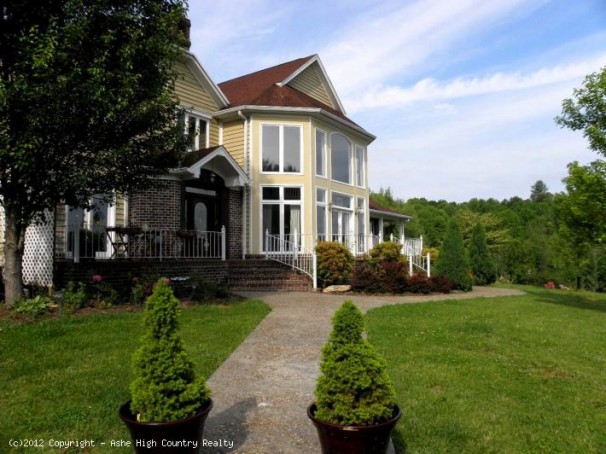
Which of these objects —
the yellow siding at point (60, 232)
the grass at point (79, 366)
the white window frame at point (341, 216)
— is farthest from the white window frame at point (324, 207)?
the grass at point (79, 366)

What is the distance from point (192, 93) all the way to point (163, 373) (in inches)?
594

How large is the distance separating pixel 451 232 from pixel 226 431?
14611mm

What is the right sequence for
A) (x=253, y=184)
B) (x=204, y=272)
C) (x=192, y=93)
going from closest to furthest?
(x=204, y=272) < (x=192, y=93) < (x=253, y=184)

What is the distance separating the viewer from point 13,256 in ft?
27.8

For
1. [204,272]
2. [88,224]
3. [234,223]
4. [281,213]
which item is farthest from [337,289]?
[88,224]

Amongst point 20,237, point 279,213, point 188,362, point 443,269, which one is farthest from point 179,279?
point 443,269

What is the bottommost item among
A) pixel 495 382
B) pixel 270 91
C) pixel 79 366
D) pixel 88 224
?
pixel 495 382

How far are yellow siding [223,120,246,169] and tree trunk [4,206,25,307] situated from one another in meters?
9.19

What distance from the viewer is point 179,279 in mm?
10906

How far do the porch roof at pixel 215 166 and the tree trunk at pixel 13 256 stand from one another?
5212 mm

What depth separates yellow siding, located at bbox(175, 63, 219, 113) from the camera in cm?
1614

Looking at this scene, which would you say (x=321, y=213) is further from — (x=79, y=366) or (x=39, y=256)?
(x=79, y=366)

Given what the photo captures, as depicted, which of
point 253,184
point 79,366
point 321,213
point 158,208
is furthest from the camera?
point 321,213

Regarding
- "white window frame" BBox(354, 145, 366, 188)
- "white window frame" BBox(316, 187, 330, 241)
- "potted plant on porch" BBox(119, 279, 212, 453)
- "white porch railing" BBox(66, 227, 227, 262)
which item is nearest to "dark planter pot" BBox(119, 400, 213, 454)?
"potted plant on porch" BBox(119, 279, 212, 453)
